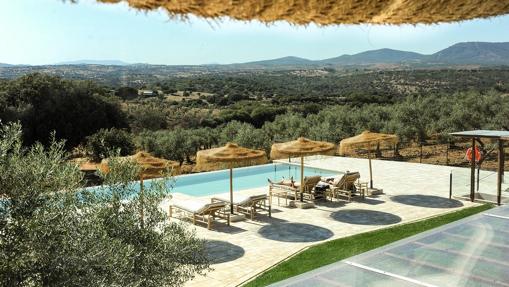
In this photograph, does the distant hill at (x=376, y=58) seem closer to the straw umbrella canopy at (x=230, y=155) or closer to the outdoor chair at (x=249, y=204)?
the outdoor chair at (x=249, y=204)

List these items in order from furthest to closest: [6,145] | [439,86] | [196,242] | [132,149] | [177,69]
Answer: [177,69]
[439,86]
[132,149]
[196,242]
[6,145]

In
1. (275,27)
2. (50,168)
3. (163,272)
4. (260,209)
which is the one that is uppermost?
(275,27)


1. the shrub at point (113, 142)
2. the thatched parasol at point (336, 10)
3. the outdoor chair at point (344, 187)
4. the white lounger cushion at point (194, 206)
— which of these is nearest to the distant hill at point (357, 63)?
the shrub at point (113, 142)

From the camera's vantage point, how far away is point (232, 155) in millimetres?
10891

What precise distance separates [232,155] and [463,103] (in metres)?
20.1

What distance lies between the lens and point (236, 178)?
1733 centimetres

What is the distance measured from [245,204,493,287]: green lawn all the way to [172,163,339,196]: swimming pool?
6.62 m

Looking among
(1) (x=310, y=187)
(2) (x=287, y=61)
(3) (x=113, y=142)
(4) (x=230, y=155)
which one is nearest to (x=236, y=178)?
(1) (x=310, y=187)

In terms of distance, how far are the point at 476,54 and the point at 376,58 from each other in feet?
74.2

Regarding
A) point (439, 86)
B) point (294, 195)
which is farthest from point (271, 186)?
point (439, 86)

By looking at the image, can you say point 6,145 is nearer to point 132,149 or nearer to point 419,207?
point 419,207

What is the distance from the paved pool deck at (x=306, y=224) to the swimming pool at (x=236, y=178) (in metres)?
1.81

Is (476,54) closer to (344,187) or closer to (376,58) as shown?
(376,58)

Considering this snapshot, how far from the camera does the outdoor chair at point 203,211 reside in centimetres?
1056
